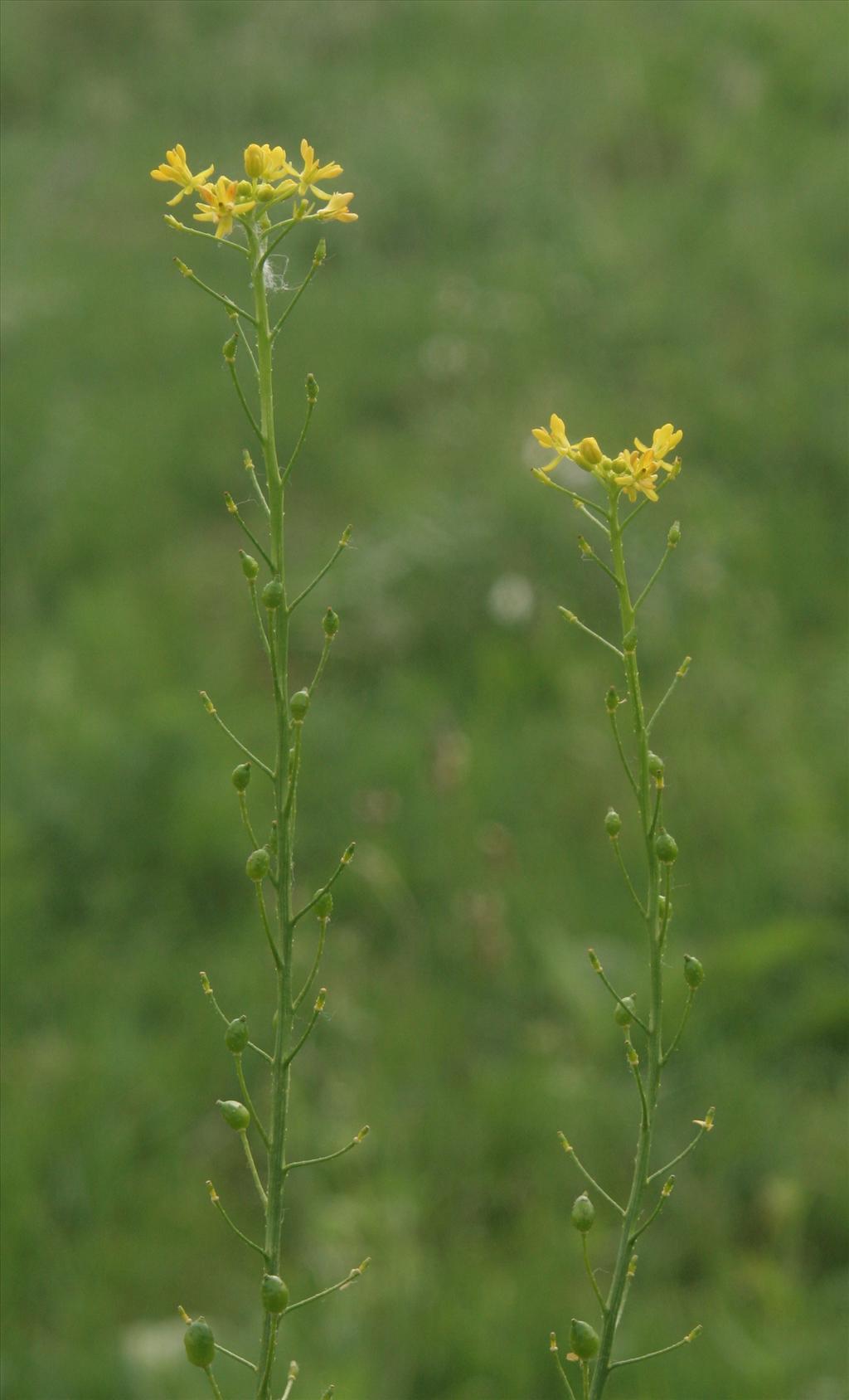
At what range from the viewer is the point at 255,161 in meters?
0.84

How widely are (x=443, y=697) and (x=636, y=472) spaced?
3048mm

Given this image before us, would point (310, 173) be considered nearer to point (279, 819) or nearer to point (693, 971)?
point (279, 819)

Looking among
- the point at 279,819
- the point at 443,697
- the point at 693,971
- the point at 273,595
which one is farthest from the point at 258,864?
the point at 443,697

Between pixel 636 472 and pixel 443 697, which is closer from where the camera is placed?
pixel 636 472

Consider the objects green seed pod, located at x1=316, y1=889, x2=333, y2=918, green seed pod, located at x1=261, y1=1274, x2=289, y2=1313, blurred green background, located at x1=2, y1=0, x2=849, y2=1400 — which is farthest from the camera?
blurred green background, located at x1=2, y1=0, x2=849, y2=1400

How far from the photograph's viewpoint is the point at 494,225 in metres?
5.92

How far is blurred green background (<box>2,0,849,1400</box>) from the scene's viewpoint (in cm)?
251

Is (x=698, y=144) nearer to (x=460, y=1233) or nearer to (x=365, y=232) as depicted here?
(x=365, y=232)

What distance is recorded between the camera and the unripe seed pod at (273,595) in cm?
→ 76

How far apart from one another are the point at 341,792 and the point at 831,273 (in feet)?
10.2

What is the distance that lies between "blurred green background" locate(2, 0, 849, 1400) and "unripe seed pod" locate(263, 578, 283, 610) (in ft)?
5.15

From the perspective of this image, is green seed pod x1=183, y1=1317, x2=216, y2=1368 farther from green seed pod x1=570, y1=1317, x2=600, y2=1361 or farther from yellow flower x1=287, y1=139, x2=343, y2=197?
yellow flower x1=287, y1=139, x2=343, y2=197

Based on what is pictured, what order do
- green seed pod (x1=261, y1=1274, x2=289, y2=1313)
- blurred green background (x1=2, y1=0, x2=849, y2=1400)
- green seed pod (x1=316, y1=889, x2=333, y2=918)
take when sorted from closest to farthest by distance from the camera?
green seed pod (x1=261, y1=1274, x2=289, y2=1313) → green seed pod (x1=316, y1=889, x2=333, y2=918) → blurred green background (x1=2, y1=0, x2=849, y2=1400)

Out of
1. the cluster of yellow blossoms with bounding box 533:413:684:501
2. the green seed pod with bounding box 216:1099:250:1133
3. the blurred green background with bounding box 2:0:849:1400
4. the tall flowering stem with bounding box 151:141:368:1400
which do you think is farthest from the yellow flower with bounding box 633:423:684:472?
the blurred green background with bounding box 2:0:849:1400
